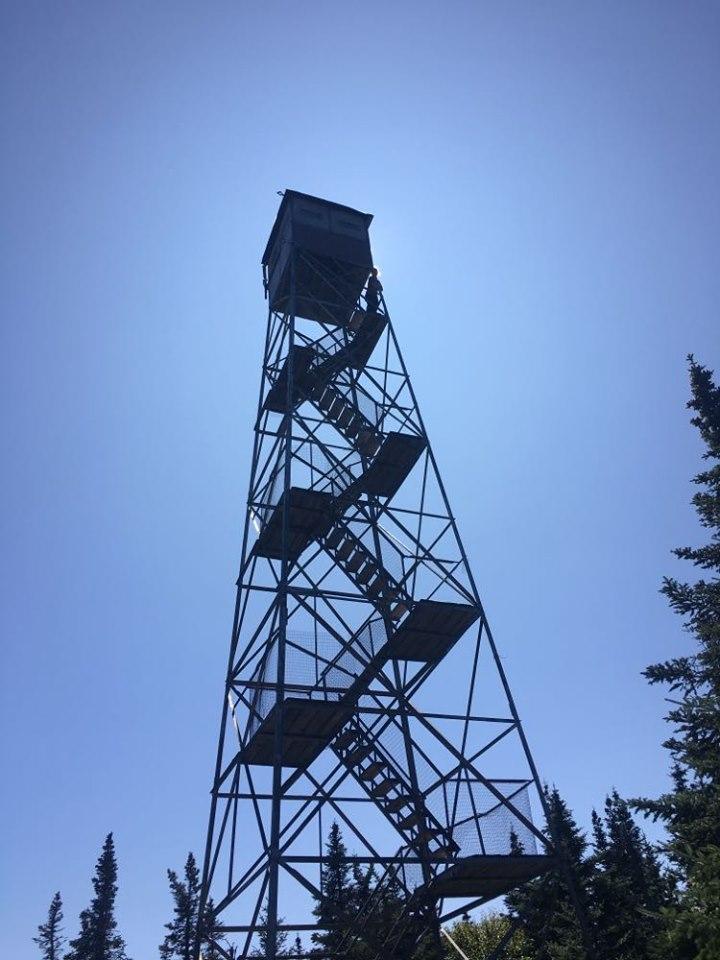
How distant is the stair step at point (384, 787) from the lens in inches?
567

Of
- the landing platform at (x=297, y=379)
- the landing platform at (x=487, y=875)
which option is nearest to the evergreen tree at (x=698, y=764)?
the landing platform at (x=487, y=875)

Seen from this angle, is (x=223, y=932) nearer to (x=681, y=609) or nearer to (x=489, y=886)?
(x=489, y=886)

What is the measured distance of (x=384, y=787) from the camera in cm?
1450

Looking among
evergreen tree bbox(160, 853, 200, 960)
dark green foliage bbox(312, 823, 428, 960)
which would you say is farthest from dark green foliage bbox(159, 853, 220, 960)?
dark green foliage bbox(312, 823, 428, 960)

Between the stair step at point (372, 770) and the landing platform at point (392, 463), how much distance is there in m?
5.61

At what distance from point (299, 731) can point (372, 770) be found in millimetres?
1514

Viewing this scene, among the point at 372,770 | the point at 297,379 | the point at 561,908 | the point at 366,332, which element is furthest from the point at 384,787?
the point at 561,908

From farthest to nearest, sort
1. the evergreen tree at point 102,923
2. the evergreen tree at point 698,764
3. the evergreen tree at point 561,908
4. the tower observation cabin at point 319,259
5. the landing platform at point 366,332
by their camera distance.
A: the evergreen tree at point 102,923
the evergreen tree at point 561,908
the tower observation cabin at point 319,259
the landing platform at point 366,332
the evergreen tree at point 698,764

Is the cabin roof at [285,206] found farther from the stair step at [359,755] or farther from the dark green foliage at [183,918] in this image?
the dark green foliage at [183,918]

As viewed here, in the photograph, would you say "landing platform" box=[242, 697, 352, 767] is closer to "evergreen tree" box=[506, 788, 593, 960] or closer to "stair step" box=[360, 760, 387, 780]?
"stair step" box=[360, 760, 387, 780]

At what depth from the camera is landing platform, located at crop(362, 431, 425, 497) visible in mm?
17250

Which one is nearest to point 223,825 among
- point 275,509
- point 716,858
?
point 275,509

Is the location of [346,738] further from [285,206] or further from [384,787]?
[285,206]

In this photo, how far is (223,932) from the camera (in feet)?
42.7
